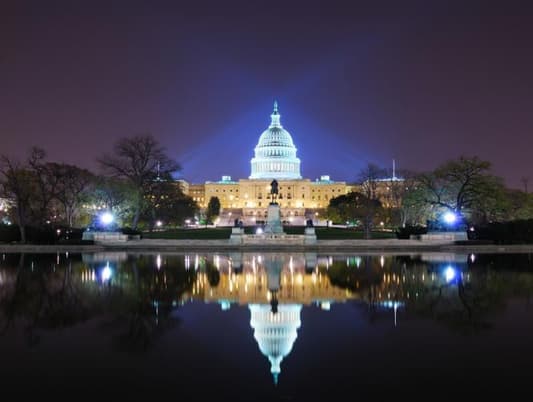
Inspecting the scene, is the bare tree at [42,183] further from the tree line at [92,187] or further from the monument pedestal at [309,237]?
the monument pedestal at [309,237]

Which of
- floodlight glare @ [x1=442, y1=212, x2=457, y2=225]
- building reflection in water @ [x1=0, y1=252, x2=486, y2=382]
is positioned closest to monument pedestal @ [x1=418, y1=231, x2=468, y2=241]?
floodlight glare @ [x1=442, y1=212, x2=457, y2=225]

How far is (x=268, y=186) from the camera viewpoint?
150750mm

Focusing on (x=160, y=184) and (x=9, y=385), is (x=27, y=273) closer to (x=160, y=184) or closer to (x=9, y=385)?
(x=9, y=385)

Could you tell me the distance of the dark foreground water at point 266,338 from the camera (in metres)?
8.43

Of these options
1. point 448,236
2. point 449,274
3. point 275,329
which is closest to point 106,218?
point 448,236

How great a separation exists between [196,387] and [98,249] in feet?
104

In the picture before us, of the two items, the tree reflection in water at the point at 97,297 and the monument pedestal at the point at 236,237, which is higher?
the monument pedestal at the point at 236,237

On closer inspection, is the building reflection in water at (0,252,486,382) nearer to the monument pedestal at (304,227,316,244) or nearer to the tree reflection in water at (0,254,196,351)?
the tree reflection in water at (0,254,196,351)

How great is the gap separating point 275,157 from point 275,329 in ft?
483

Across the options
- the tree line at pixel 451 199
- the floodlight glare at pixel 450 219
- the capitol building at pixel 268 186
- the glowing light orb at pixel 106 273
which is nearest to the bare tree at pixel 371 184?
the tree line at pixel 451 199

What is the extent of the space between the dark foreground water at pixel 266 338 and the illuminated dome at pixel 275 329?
0.05m

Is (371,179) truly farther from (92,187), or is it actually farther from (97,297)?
(97,297)

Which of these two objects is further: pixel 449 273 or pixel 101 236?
pixel 101 236

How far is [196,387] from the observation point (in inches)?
330
